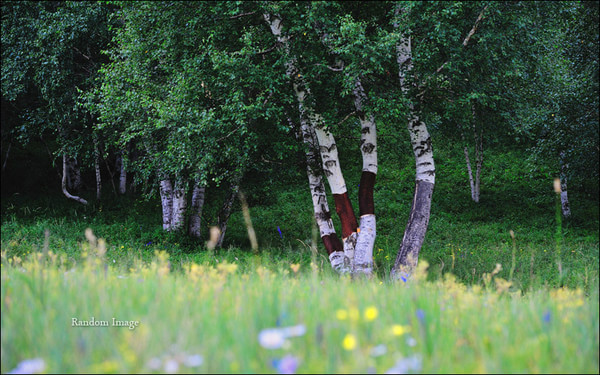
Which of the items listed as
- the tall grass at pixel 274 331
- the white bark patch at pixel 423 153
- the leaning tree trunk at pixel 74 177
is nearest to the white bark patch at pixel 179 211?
the white bark patch at pixel 423 153

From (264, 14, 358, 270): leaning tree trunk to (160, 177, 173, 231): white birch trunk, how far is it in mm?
7479

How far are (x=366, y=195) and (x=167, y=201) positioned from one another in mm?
8555

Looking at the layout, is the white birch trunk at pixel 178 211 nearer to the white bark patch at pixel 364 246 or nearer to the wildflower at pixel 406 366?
the white bark patch at pixel 364 246

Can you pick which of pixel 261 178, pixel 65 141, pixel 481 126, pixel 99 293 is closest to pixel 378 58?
pixel 481 126

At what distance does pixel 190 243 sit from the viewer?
1510 centimetres

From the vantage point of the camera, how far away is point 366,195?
10.7 metres

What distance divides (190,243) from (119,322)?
12.6 metres

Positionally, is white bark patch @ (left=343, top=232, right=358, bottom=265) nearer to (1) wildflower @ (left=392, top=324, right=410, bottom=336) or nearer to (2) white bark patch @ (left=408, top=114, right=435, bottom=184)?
(2) white bark patch @ (left=408, top=114, right=435, bottom=184)

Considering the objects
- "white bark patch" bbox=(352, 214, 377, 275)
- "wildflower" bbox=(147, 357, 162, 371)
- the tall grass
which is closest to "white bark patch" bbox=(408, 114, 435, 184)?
"white bark patch" bbox=(352, 214, 377, 275)

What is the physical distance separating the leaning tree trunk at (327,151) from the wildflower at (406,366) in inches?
321

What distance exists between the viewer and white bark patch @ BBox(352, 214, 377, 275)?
33.4 feet

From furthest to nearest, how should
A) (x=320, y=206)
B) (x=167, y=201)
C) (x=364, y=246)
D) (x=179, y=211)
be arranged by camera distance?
1. (x=167, y=201)
2. (x=179, y=211)
3. (x=320, y=206)
4. (x=364, y=246)

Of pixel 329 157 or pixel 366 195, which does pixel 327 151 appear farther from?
pixel 366 195

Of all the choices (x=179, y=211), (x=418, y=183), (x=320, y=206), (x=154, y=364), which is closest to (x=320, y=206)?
(x=320, y=206)
